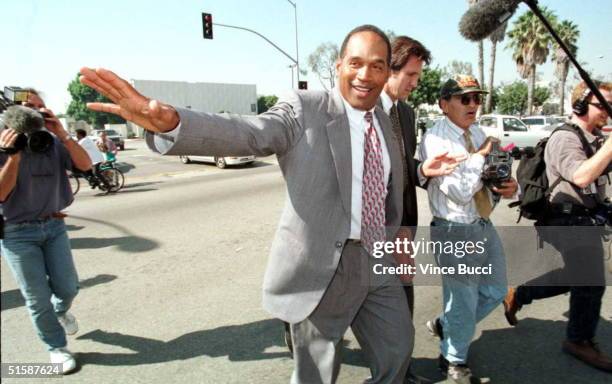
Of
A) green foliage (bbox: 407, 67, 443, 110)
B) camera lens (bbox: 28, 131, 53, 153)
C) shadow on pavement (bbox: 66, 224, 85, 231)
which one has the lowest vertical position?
shadow on pavement (bbox: 66, 224, 85, 231)

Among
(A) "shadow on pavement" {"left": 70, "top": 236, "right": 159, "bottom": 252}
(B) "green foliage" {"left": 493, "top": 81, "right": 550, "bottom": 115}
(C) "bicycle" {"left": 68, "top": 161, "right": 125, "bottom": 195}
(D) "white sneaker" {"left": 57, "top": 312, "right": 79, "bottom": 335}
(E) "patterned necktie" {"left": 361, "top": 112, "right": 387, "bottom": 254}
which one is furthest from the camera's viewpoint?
(B) "green foliage" {"left": 493, "top": 81, "right": 550, "bottom": 115}

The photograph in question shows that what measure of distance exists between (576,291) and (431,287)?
1577 millimetres

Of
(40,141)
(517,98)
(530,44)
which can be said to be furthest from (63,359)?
(517,98)

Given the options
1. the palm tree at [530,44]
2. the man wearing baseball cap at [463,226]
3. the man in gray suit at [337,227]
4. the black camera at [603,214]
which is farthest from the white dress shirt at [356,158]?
the palm tree at [530,44]

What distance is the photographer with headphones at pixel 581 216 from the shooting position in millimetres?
2486

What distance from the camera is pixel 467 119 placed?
100.0 inches

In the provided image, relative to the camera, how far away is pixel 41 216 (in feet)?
9.14

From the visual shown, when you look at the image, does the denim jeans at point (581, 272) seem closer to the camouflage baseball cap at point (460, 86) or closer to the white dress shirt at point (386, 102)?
the camouflage baseball cap at point (460, 86)

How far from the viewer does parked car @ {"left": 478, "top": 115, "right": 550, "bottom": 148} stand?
670 inches

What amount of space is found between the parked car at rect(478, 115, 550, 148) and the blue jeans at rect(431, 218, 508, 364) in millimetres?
15898

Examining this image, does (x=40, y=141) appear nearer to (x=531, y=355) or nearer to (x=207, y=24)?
(x=531, y=355)

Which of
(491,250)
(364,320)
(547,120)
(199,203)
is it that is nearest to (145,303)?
(364,320)

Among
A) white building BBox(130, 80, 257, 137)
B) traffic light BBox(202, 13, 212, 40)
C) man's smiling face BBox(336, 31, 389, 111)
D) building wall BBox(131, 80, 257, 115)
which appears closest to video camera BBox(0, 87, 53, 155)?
man's smiling face BBox(336, 31, 389, 111)

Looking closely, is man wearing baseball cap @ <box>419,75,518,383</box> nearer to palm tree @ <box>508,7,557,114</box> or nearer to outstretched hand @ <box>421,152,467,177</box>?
outstretched hand @ <box>421,152,467,177</box>
